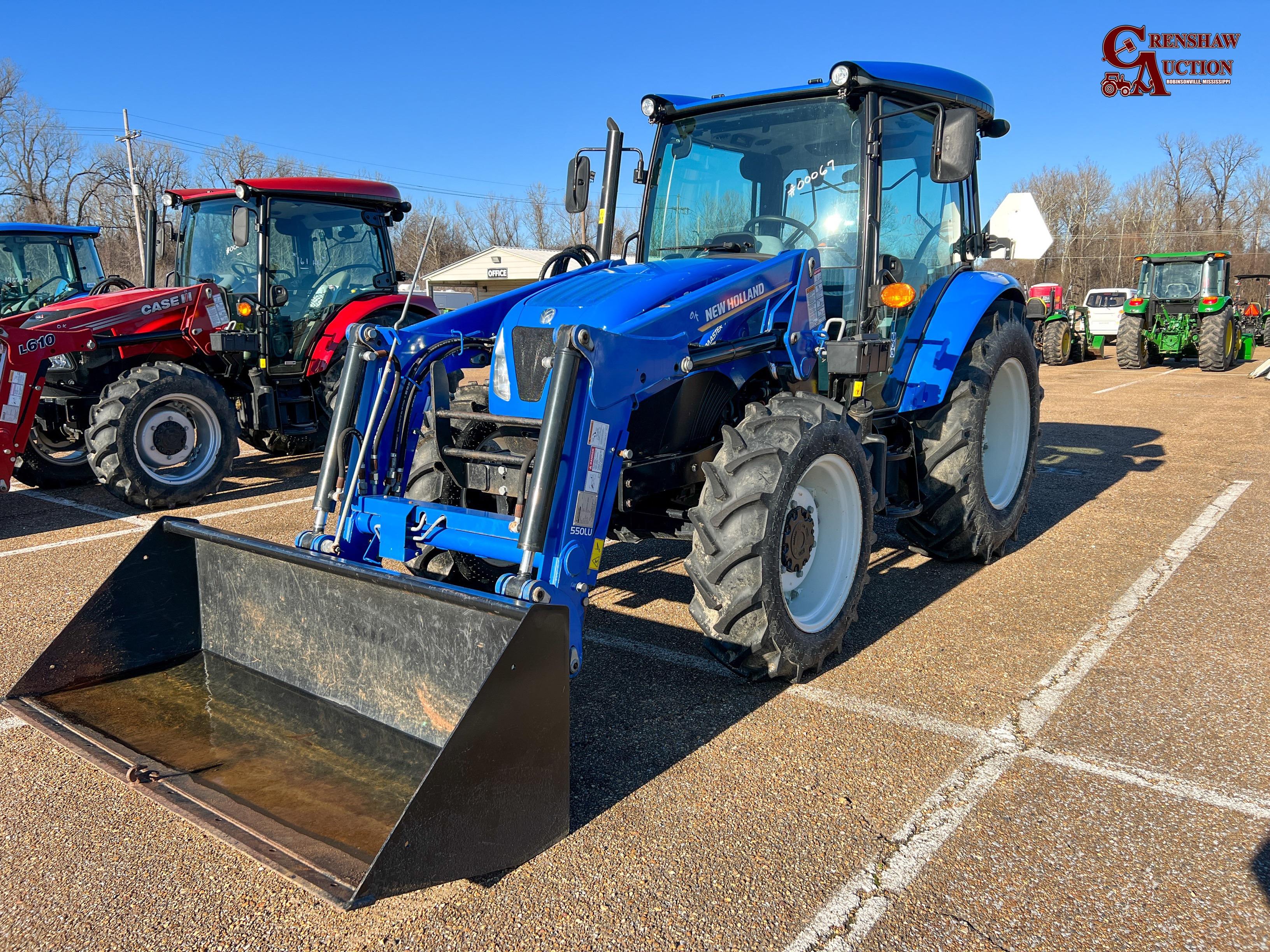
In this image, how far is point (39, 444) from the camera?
8227 millimetres

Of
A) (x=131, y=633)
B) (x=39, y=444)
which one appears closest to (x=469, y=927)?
(x=131, y=633)

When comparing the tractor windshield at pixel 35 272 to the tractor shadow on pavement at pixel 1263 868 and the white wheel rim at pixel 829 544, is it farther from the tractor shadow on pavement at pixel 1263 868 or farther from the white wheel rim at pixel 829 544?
the tractor shadow on pavement at pixel 1263 868

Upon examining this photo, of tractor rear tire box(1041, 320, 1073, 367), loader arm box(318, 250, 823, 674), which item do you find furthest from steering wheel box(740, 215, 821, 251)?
tractor rear tire box(1041, 320, 1073, 367)

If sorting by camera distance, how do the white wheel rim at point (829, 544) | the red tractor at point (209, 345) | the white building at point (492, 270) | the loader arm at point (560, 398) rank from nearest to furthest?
the loader arm at point (560, 398)
the white wheel rim at point (829, 544)
the red tractor at point (209, 345)
the white building at point (492, 270)

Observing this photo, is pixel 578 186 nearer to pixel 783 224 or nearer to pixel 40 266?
pixel 783 224

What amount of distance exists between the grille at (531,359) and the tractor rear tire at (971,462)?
2.47 metres

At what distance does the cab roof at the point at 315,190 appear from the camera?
8.23 metres

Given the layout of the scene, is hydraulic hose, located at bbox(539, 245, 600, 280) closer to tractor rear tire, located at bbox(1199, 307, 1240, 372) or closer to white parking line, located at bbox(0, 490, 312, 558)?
white parking line, located at bbox(0, 490, 312, 558)

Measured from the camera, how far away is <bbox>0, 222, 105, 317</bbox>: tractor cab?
34.0 feet

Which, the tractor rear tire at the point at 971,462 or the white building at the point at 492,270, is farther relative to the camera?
the white building at the point at 492,270

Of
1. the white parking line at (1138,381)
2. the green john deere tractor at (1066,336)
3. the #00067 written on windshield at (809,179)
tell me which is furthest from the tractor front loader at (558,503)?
the green john deere tractor at (1066,336)

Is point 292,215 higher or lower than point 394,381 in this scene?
higher

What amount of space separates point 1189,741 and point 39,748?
13.8 ft

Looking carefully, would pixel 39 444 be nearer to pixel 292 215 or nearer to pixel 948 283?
pixel 292 215
